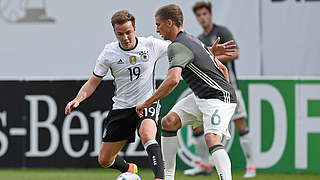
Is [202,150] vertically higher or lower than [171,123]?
lower

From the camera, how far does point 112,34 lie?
484 inches

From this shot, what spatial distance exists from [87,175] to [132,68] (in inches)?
107

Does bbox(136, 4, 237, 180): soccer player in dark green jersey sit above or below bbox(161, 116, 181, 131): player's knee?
above

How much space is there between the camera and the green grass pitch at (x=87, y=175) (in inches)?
396

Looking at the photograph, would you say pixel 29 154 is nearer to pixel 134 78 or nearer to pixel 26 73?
pixel 26 73

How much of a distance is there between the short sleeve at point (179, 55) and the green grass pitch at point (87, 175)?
3112 mm

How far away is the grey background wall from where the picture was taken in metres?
11.9

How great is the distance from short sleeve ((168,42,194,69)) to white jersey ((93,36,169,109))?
937 millimetres

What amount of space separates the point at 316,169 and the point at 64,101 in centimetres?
349

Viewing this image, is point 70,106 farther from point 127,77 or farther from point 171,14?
point 171,14

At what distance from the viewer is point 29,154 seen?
36.0ft

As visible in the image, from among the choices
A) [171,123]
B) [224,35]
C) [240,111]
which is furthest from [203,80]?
[224,35]

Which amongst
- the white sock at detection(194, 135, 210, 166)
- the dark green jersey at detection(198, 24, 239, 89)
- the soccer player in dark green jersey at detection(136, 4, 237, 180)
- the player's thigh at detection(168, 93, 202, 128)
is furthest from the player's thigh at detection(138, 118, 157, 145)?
the dark green jersey at detection(198, 24, 239, 89)

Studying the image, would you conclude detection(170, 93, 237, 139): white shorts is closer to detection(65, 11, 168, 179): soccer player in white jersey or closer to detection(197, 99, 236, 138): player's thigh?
detection(197, 99, 236, 138): player's thigh
